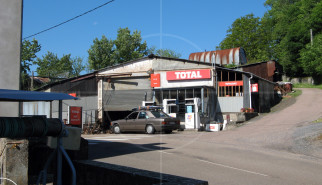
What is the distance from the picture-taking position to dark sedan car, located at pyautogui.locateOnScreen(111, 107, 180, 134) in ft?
69.2

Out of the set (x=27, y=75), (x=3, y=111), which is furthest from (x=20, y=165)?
(x=27, y=75)

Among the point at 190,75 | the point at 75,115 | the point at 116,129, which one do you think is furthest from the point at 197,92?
the point at 75,115

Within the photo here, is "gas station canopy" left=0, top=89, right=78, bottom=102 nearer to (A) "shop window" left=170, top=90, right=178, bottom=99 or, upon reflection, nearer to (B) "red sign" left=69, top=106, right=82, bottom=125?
(B) "red sign" left=69, top=106, right=82, bottom=125

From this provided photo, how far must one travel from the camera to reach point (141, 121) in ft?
72.2

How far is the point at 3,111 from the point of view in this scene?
8109 mm

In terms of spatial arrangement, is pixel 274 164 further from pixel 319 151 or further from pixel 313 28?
pixel 313 28

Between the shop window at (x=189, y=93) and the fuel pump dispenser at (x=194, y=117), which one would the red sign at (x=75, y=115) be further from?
the shop window at (x=189, y=93)

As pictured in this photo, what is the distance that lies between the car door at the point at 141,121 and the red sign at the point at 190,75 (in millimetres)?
8147

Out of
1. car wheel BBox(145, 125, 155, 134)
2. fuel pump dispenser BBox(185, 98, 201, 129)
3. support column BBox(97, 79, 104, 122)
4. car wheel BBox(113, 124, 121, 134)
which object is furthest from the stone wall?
support column BBox(97, 79, 104, 122)

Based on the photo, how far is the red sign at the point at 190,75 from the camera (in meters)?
28.3

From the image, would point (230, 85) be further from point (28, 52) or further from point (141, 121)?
point (28, 52)

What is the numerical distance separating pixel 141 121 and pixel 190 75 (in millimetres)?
8665

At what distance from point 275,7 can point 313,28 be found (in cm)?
2227

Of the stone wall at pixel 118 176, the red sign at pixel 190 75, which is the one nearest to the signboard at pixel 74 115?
the red sign at pixel 190 75
